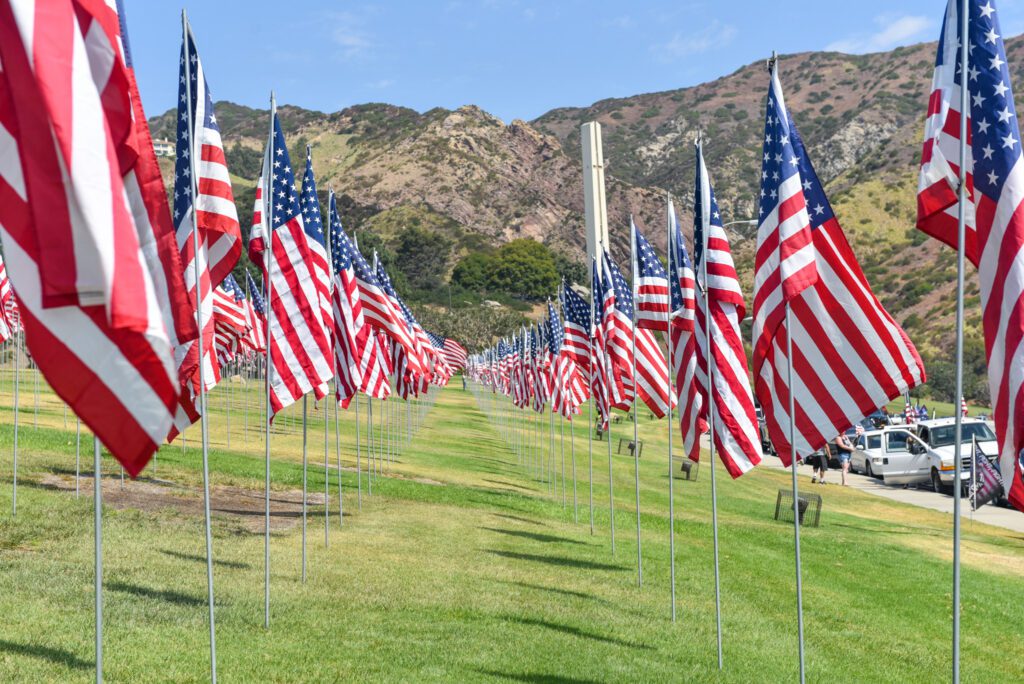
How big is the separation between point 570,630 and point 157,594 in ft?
15.4

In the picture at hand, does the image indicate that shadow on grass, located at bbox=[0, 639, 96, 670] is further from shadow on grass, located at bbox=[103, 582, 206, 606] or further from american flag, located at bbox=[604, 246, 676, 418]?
american flag, located at bbox=[604, 246, 676, 418]

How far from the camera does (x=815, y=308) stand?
1027cm

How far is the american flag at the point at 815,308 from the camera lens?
32.1 feet

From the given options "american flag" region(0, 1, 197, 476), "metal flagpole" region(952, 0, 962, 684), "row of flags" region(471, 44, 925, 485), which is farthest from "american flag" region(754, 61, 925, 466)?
"american flag" region(0, 1, 197, 476)

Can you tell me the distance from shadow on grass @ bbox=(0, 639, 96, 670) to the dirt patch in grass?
327 inches

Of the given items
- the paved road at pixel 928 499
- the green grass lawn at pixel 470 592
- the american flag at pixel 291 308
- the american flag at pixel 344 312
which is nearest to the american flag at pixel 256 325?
the green grass lawn at pixel 470 592

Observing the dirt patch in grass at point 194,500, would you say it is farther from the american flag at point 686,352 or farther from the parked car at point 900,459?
the parked car at point 900,459

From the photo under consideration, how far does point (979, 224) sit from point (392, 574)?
988 cm

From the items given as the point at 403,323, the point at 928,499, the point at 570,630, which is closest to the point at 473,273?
the point at 928,499

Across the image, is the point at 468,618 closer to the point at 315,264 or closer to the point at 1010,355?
the point at 315,264

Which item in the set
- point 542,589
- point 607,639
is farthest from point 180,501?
point 607,639

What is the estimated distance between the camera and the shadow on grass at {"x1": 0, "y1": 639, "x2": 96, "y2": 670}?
972 cm

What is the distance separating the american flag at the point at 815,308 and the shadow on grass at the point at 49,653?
651 cm

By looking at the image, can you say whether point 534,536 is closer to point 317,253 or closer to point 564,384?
point 564,384
